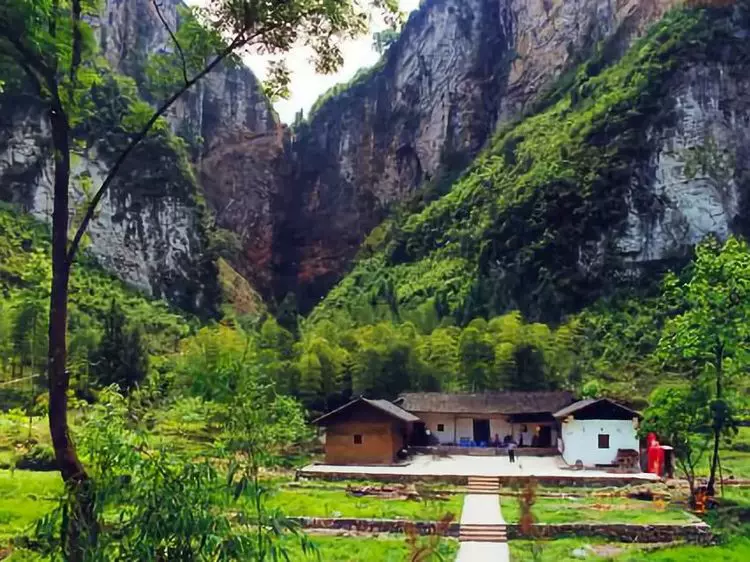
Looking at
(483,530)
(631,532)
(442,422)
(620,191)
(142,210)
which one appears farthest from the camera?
(142,210)

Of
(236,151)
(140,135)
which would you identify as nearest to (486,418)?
(140,135)

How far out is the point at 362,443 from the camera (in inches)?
1416

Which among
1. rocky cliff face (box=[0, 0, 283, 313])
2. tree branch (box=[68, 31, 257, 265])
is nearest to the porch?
tree branch (box=[68, 31, 257, 265])

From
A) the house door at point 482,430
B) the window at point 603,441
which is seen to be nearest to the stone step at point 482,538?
the window at point 603,441

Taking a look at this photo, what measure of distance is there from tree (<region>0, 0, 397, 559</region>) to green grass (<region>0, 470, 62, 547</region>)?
9.65 meters

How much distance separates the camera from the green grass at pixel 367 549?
16.6 meters

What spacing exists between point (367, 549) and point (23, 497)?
441 inches

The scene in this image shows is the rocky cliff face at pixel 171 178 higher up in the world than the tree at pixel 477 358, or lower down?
higher up

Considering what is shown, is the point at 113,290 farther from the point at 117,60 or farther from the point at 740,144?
the point at 740,144

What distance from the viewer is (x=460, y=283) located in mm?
81250

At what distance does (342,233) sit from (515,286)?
170 feet

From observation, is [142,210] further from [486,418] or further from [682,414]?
[682,414]

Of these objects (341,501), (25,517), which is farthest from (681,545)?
(25,517)

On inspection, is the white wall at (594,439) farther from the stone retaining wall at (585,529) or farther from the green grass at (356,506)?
the stone retaining wall at (585,529)
